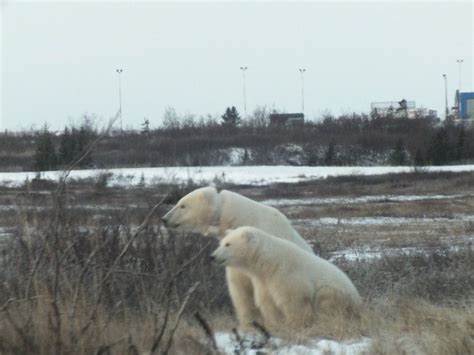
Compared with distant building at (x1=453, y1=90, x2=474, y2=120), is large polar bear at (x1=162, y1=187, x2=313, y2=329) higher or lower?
lower

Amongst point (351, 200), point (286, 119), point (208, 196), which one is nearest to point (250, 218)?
point (208, 196)

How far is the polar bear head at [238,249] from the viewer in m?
5.93

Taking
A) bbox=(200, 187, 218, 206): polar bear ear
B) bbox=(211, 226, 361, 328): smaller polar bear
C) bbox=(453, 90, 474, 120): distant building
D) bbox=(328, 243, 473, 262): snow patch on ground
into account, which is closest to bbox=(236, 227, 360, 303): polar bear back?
bbox=(211, 226, 361, 328): smaller polar bear

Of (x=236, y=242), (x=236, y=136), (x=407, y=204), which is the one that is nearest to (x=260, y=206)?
(x=236, y=242)

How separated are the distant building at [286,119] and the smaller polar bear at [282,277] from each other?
234ft

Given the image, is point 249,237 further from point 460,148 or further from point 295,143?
point 295,143

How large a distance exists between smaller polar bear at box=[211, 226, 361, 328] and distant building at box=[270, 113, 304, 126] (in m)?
71.2

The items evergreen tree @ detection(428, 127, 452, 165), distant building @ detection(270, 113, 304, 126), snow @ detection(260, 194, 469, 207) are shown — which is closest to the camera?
snow @ detection(260, 194, 469, 207)

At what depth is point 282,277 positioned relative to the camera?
5.82 meters

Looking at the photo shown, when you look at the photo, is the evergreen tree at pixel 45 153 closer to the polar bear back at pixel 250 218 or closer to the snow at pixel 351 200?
the snow at pixel 351 200

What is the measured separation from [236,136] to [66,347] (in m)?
64.8

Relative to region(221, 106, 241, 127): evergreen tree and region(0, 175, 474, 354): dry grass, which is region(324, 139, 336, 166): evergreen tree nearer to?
region(221, 106, 241, 127): evergreen tree

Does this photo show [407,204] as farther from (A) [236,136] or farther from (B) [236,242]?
(A) [236,136]

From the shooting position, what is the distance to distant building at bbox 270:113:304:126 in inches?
3085
